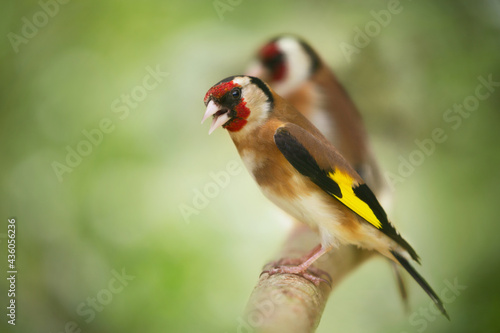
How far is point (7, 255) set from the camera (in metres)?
1.58

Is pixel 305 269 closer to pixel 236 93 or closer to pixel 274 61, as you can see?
pixel 236 93

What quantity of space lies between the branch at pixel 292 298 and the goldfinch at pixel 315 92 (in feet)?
1.26

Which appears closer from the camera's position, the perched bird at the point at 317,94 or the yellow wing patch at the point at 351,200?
the yellow wing patch at the point at 351,200

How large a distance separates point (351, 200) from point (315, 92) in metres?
0.55

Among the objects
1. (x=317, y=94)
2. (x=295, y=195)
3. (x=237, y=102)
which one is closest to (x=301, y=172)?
(x=295, y=195)

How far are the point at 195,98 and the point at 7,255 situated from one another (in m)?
0.84

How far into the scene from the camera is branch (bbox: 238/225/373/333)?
37.7 inches

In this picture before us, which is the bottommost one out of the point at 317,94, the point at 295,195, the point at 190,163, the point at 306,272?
the point at 306,272

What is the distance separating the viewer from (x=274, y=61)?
1529mm

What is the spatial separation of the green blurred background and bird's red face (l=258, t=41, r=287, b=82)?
8 centimetres

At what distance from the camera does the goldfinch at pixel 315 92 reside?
1.53 m

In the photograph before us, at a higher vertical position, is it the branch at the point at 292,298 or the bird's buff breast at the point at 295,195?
the bird's buff breast at the point at 295,195

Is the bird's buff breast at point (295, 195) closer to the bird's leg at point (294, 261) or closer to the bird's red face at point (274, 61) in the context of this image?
the bird's leg at point (294, 261)

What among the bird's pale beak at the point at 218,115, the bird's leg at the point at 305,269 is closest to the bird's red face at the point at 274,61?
the bird's pale beak at the point at 218,115
